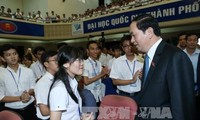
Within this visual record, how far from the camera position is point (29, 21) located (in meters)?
11.3

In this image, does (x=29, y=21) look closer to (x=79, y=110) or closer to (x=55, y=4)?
(x=55, y=4)

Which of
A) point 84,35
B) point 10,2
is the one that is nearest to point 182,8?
point 84,35

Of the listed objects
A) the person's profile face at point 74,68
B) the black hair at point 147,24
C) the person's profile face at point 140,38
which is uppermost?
the black hair at point 147,24

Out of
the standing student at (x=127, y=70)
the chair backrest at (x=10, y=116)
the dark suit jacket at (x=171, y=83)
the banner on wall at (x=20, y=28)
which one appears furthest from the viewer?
the banner on wall at (x=20, y=28)

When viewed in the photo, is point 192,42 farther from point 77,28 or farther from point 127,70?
point 77,28

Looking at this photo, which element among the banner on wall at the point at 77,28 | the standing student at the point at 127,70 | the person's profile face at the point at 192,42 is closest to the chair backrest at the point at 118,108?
the standing student at the point at 127,70

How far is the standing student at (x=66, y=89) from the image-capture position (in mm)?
1338

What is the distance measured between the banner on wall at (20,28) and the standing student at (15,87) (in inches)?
329

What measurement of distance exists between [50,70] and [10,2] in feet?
41.4

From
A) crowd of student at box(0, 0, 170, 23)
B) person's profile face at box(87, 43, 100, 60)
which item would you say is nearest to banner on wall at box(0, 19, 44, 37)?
crowd of student at box(0, 0, 170, 23)

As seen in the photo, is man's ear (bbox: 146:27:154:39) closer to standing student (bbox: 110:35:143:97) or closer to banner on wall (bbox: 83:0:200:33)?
standing student (bbox: 110:35:143:97)

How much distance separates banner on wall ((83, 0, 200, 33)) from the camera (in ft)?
24.2

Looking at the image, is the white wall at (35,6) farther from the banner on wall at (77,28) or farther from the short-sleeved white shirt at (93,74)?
the short-sleeved white shirt at (93,74)

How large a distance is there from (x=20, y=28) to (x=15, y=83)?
9172 millimetres
